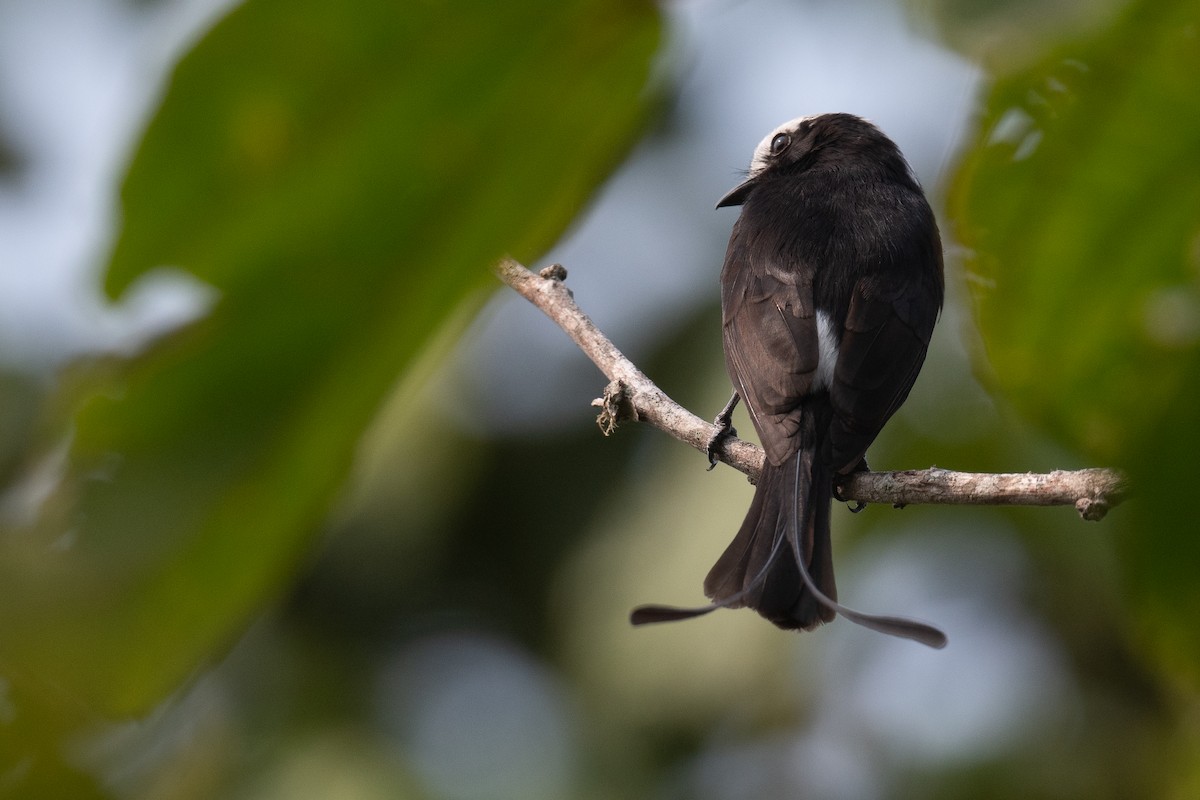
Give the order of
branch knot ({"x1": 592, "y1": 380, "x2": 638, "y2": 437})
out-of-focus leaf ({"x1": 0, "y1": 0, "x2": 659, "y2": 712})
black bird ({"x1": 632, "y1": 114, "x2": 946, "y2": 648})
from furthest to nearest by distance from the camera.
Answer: branch knot ({"x1": 592, "y1": 380, "x2": 638, "y2": 437}) < black bird ({"x1": 632, "y1": 114, "x2": 946, "y2": 648}) < out-of-focus leaf ({"x1": 0, "y1": 0, "x2": 659, "y2": 712})

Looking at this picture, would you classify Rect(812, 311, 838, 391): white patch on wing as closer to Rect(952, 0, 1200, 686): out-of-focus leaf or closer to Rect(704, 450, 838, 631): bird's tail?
Rect(704, 450, 838, 631): bird's tail

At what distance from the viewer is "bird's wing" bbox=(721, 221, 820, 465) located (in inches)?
130

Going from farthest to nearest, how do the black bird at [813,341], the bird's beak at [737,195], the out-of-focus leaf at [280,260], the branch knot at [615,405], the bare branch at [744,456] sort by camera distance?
1. the bird's beak at [737,195]
2. the branch knot at [615,405]
3. the black bird at [813,341]
4. the bare branch at [744,456]
5. the out-of-focus leaf at [280,260]

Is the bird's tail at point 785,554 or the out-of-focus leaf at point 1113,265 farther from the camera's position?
the bird's tail at point 785,554

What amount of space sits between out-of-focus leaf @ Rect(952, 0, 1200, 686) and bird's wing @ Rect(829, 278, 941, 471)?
1925mm

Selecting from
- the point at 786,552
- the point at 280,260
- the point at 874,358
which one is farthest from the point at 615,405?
the point at 280,260

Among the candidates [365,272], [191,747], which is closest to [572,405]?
[191,747]

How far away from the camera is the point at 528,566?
289 inches

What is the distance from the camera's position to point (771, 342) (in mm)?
3457

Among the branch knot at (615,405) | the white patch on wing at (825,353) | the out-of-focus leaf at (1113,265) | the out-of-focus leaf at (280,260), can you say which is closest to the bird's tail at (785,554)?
the white patch on wing at (825,353)

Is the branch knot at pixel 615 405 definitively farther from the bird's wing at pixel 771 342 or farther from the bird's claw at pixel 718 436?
the bird's wing at pixel 771 342

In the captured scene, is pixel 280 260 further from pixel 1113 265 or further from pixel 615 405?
pixel 615 405

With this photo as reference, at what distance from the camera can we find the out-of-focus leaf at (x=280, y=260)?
57 centimetres

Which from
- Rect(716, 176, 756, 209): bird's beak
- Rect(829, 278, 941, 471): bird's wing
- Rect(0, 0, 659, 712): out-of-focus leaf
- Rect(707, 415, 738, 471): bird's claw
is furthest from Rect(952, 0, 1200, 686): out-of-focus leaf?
Rect(716, 176, 756, 209): bird's beak
